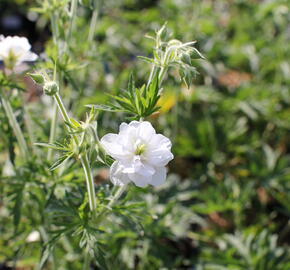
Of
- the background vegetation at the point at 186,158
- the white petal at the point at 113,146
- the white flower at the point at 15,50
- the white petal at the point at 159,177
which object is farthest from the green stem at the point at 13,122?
the white petal at the point at 159,177

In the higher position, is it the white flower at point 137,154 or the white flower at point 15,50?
the white flower at point 15,50

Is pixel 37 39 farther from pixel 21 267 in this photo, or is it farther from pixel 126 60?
pixel 21 267

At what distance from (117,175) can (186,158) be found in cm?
217

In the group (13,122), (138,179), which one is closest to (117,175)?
(138,179)

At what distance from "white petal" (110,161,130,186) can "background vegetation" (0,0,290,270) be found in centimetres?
42

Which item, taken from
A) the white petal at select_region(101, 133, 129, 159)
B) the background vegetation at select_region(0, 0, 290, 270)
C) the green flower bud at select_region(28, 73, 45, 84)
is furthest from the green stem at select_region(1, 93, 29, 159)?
the white petal at select_region(101, 133, 129, 159)

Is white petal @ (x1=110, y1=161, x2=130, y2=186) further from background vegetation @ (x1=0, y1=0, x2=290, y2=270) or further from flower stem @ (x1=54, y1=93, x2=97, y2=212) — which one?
background vegetation @ (x1=0, y1=0, x2=290, y2=270)

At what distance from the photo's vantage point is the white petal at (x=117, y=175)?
4.63ft

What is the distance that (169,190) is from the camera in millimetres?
2930

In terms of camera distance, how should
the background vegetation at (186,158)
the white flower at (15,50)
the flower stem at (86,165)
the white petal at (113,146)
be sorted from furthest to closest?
the background vegetation at (186,158) → the white flower at (15,50) → the flower stem at (86,165) → the white petal at (113,146)

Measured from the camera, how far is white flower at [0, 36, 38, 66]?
5.90 feet

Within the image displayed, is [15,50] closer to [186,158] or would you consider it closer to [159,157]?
[159,157]

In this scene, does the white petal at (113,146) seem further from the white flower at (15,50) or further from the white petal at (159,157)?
the white flower at (15,50)

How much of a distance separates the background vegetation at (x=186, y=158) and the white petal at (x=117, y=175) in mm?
424
